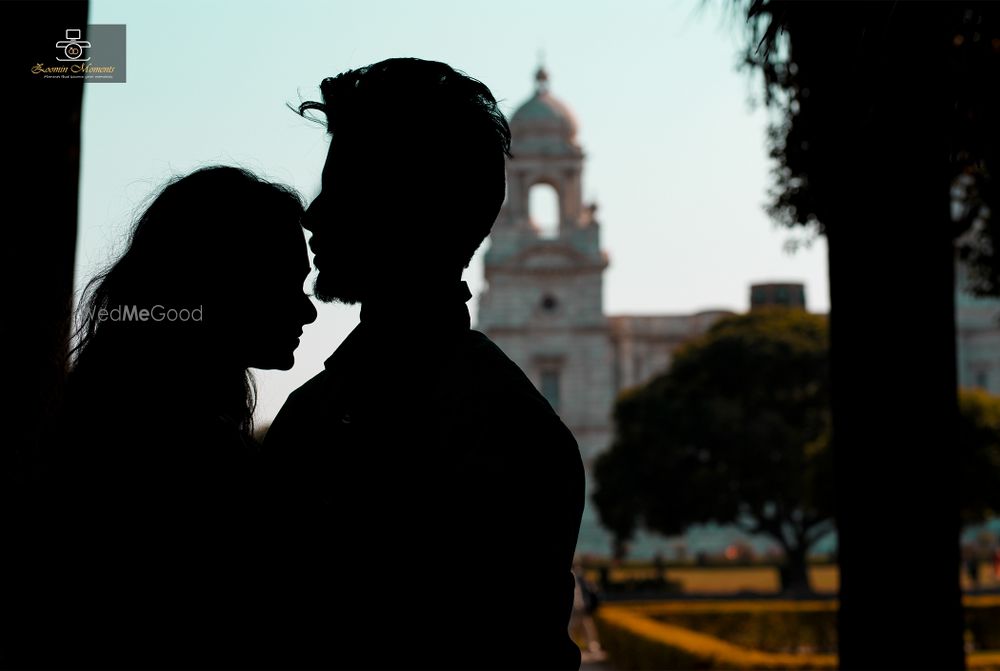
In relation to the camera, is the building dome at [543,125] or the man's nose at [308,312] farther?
the building dome at [543,125]

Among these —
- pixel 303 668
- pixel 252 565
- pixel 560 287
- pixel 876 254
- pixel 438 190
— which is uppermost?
pixel 560 287

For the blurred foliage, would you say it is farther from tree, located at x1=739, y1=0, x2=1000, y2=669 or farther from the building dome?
the building dome

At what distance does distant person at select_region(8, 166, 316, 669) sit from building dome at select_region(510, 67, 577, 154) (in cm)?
5317

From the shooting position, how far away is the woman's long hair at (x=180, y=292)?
1690 mm

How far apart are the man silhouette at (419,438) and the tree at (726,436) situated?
3898 centimetres

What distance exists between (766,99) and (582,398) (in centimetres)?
5050

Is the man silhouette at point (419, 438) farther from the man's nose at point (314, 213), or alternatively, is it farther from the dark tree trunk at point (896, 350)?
the dark tree trunk at point (896, 350)

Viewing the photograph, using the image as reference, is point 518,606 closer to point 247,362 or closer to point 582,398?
point 247,362

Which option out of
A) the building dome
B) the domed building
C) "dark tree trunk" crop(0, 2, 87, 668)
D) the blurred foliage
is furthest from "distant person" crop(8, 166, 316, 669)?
the domed building

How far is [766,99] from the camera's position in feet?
26.9

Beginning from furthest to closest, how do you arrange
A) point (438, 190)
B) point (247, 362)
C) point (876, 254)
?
point (876, 254)
point (247, 362)
point (438, 190)

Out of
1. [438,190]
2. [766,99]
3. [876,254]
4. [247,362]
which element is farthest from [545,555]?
[766,99]

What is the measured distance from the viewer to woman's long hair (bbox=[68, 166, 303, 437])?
1690mm

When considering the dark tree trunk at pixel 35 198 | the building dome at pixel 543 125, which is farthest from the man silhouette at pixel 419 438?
the building dome at pixel 543 125
